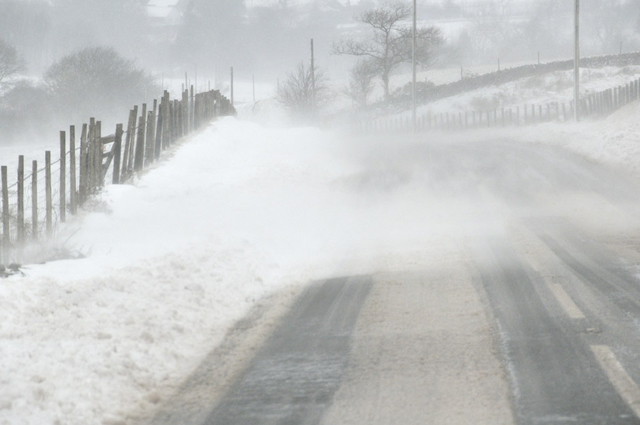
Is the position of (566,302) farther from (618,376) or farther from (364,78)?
(364,78)

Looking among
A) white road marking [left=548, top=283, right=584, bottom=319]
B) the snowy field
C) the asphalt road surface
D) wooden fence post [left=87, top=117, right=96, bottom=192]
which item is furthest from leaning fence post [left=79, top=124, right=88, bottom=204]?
white road marking [left=548, top=283, right=584, bottom=319]

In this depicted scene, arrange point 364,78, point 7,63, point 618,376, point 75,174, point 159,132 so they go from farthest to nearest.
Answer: point 7,63 < point 364,78 < point 159,132 < point 75,174 < point 618,376

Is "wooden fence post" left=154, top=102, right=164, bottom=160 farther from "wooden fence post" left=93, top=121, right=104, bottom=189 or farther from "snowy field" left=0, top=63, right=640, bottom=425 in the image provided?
"wooden fence post" left=93, top=121, right=104, bottom=189

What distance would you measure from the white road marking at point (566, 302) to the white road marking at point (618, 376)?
0.91m

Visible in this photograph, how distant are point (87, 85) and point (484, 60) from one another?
3015 inches

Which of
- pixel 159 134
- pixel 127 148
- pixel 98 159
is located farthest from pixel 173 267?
pixel 159 134

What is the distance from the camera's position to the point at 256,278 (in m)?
8.51

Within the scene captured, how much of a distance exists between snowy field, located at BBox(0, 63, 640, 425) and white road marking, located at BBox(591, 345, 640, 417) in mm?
2996

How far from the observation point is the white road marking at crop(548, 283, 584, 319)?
6.46 meters

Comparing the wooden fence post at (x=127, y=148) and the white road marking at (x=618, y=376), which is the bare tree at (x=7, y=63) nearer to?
the wooden fence post at (x=127, y=148)

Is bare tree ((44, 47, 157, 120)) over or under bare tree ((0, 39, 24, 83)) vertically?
under

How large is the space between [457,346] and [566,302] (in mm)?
1607

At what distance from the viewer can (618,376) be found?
16.2 feet

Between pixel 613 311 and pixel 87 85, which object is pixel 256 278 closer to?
pixel 613 311
